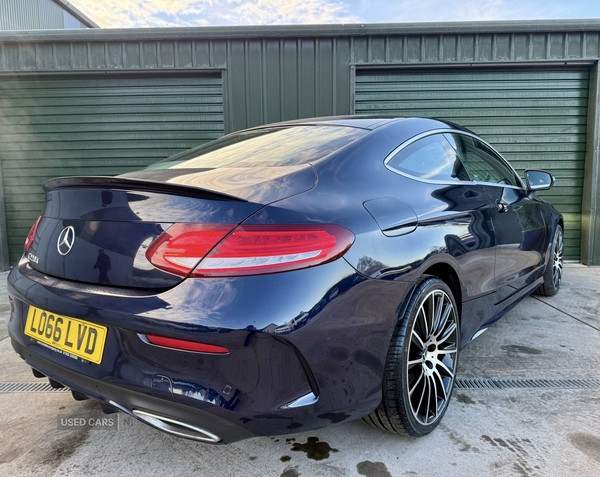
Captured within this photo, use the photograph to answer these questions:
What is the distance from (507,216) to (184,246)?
2194 mm

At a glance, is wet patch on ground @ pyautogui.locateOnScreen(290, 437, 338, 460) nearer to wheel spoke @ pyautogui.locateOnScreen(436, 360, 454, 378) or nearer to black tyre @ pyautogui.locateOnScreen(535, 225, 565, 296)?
wheel spoke @ pyautogui.locateOnScreen(436, 360, 454, 378)

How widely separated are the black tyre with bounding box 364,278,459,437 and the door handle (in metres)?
0.89

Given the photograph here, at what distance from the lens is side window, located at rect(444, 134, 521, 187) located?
2.54m

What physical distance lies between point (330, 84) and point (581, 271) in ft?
13.7

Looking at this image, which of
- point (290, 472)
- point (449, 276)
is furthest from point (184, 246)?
point (449, 276)

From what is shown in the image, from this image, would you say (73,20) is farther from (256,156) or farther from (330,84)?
(256,156)

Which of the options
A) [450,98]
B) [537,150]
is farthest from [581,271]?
[450,98]

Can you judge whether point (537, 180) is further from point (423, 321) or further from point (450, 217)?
point (423, 321)

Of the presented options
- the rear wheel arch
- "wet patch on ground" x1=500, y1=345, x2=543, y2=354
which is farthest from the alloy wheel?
"wet patch on ground" x1=500, y1=345, x2=543, y2=354

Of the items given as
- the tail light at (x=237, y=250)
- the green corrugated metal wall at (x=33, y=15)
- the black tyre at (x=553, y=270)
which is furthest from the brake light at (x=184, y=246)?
the green corrugated metal wall at (x=33, y=15)

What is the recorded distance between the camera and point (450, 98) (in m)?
5.86

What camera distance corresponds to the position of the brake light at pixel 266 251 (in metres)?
1.27

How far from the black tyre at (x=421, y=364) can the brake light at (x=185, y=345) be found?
28.3 inches

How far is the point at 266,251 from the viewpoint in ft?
4.22
